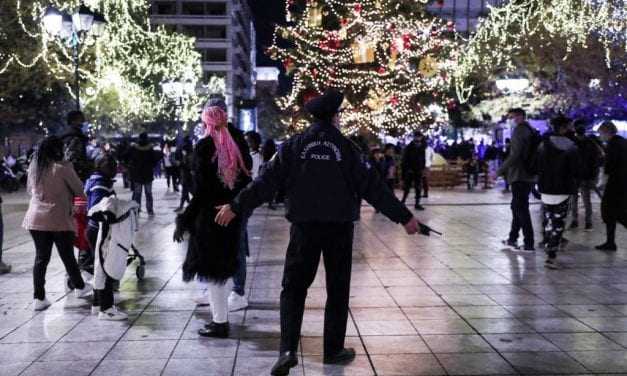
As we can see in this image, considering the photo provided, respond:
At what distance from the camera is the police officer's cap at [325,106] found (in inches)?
195

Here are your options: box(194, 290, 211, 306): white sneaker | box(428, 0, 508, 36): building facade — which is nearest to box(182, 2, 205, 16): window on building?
box(428, 0, 508, 36): building facade

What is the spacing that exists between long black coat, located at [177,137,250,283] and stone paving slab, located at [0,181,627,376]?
0.56m

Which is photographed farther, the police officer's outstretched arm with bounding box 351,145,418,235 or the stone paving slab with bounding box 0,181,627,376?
the stone paving slab with bounding box 0,181,627,376

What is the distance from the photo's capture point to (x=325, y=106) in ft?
16.3

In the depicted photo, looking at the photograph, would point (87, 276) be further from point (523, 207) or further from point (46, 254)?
point (523, 207)

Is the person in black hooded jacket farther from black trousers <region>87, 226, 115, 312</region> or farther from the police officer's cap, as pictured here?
black trousers <region>87, 226, 115, 312</region>

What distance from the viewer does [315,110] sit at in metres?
4.95

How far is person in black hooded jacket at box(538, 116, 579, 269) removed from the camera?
9000 mm

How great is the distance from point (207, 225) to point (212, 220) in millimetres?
56

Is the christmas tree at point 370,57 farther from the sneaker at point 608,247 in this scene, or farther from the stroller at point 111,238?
the stroller at point 111,238

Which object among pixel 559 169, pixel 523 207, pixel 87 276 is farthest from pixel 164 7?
pixel 559 169

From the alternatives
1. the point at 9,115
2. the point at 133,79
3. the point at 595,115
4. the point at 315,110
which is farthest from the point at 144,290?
the point at 133,79

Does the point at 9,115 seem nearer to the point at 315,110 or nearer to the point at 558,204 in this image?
the point at 558,204

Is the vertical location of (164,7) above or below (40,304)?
above
